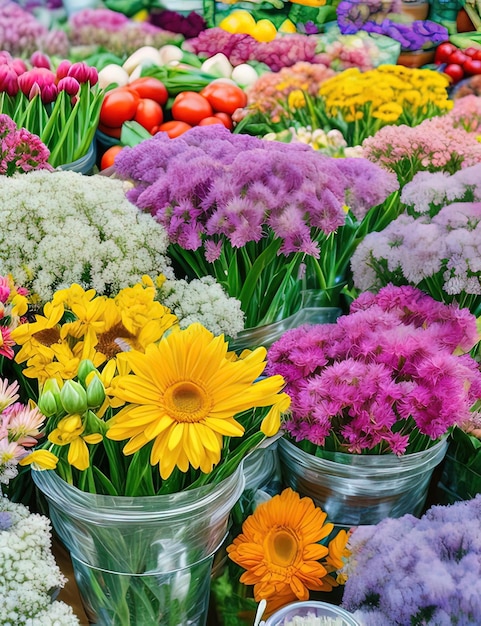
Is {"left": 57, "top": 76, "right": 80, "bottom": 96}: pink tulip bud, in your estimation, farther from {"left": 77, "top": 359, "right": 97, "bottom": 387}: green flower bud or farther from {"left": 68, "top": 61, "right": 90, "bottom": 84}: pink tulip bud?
{"left": 77, "top": 359, "right": 97, "bottom": 387}: green flower bud

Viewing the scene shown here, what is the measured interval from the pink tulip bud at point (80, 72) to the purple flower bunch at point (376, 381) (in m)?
0.82

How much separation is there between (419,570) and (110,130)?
147 centimetres

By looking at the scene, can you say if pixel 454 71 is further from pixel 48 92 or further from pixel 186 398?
pixel 186 398

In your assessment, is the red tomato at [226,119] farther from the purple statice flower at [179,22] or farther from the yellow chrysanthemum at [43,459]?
the yellow chrysanthemum at [43,459]

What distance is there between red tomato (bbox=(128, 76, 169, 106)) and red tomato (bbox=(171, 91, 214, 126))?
0.06 meters

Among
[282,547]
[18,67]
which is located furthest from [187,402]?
[18,67]

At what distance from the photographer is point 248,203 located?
952mm

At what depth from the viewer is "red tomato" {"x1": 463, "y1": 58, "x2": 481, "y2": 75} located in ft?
8.27

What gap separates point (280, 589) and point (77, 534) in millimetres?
271

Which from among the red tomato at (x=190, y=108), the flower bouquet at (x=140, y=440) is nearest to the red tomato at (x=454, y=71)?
the red tomato at (x=190, y=108)

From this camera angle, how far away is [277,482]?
1.05 m

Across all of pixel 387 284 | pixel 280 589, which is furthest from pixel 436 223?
pixel 280 589

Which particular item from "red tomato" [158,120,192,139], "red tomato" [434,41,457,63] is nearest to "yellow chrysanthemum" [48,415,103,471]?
"red tomato" [158,120,192,139]

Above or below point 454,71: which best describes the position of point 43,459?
above
